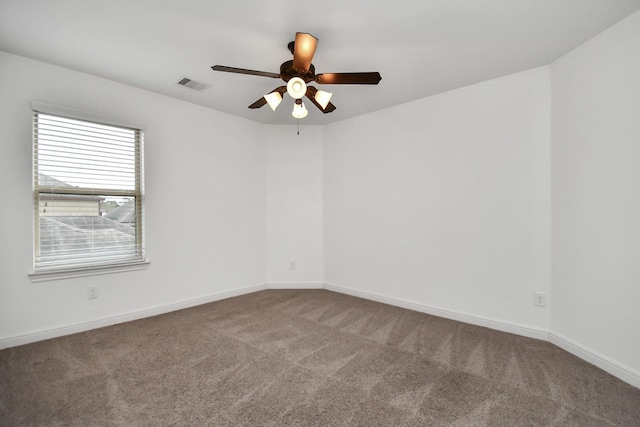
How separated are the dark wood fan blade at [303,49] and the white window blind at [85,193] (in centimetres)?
223

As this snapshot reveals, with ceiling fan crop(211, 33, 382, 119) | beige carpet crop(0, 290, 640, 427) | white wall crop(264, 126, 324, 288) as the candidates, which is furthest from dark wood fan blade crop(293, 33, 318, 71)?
white wall crop(264, 126, 324, 288)

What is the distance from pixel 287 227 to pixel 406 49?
9.61 feet

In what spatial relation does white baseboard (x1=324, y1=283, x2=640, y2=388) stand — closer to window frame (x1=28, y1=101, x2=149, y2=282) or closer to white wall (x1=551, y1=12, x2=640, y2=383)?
white wall (x1=551, y1=12, x2=640, y2=383)

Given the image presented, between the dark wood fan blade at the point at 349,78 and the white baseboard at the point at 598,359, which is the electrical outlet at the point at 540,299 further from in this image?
the dark wood fan blade at the point at 349,78

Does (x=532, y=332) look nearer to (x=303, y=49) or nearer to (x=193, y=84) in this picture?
(x=303, y=49)

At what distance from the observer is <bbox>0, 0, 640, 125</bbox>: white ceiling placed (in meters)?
1.92

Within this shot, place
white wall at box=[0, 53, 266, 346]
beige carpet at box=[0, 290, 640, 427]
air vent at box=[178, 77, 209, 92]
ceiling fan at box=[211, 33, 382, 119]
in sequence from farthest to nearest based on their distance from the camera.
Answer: air vent at box=[178, 77, 209, 92] → white wall at box=[0, 53, 266, 346] → ceiling fan at box=[211, 33, 382, 119] → beige carpet at box=[0, 290, 640, 427]

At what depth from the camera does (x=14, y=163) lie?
2.53m

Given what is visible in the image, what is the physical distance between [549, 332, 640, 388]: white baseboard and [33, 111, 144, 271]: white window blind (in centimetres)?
426

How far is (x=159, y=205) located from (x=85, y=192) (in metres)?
0.69

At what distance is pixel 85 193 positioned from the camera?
287cm

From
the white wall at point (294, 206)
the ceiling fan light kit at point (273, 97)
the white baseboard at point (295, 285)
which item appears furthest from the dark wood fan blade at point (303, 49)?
the white baseboard at point (295, 285)

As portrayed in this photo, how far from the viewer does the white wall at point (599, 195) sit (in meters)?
2.02

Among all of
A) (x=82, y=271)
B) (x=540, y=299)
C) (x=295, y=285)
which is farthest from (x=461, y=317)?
(x=82, y=271)
